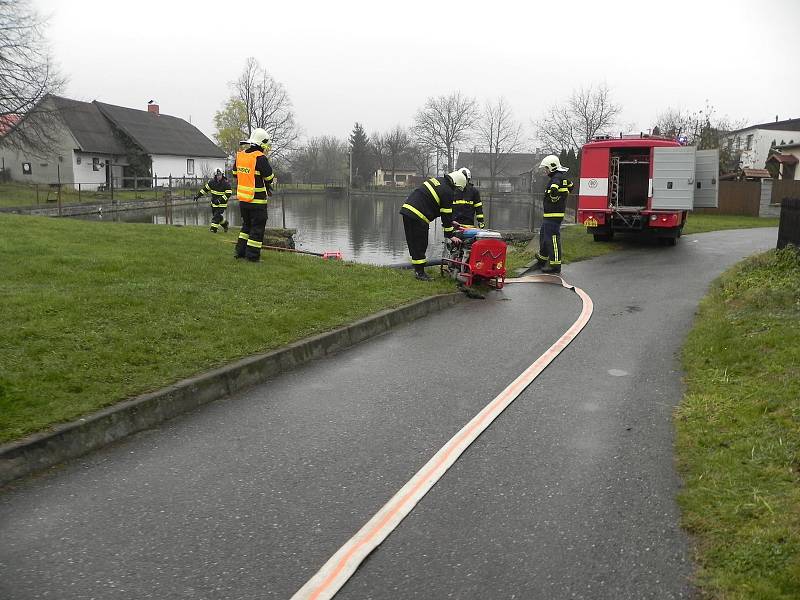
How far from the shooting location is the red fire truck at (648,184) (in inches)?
676

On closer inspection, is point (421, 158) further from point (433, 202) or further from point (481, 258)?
point (481, 258)

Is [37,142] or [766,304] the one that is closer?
[766,304]

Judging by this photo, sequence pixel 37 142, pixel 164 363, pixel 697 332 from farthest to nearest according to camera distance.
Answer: pixel 37 142, pixel 697 332, pixel 164 363

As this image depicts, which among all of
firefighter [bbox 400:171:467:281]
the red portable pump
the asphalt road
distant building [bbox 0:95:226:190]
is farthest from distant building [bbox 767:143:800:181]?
the asphalt road

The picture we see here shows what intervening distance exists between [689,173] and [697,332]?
1045cm

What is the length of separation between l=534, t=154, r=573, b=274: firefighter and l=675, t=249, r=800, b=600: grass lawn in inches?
225

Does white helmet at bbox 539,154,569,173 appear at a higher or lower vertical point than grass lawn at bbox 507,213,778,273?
higher

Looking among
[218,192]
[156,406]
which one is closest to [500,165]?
[218,192]

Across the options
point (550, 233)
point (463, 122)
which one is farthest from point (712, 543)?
point (463, 122)

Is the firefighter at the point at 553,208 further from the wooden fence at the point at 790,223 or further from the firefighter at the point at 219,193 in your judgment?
the firefighter at the point at 219,193

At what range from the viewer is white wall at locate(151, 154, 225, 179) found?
197ft

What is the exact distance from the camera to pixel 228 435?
4.90 metres

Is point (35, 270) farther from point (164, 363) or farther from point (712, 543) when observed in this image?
point (712, 543)

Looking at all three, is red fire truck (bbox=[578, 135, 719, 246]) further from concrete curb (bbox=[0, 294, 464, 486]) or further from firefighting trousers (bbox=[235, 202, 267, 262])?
concrete curb (bbox=[0, 294, 464, 486])
